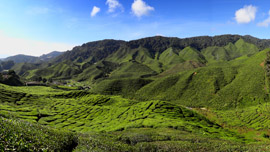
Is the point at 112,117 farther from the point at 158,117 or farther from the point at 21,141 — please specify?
the point at 21,141

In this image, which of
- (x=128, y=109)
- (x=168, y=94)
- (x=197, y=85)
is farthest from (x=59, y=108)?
(x=197, y=85)

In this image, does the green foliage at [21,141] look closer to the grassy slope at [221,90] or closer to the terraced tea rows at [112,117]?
the terraced tea rows at [112,117]

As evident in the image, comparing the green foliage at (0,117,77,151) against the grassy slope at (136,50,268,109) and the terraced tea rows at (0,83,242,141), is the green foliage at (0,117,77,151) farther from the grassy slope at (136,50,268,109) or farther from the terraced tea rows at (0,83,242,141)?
the grassy slope at (136,50,268,109)

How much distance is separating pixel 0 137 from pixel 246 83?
196 meters

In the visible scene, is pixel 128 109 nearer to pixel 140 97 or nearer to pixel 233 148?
pixel 233 148

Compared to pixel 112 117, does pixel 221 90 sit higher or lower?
higher

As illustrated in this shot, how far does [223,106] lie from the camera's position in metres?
138

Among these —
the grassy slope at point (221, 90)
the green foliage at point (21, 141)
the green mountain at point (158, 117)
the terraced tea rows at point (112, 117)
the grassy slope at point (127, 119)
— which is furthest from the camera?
the grassy slope at point (221, 90)

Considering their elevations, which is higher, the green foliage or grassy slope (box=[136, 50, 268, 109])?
the green foliage

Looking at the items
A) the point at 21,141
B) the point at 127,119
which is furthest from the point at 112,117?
the point at 21,141

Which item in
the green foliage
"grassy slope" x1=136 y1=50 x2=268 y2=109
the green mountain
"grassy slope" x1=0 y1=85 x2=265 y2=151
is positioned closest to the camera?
the green foliage

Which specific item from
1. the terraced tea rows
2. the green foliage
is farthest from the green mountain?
the green foliage

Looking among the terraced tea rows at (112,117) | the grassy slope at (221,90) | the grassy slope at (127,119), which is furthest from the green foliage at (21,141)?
the grassy slope at (221,90)

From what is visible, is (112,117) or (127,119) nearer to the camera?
(127,119)
